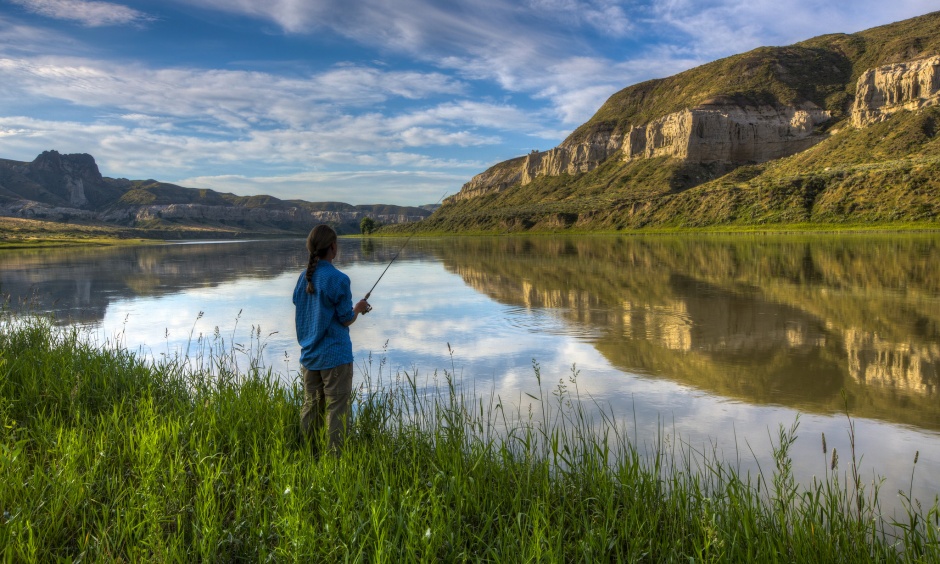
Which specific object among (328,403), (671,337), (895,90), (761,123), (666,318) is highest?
(895,90)

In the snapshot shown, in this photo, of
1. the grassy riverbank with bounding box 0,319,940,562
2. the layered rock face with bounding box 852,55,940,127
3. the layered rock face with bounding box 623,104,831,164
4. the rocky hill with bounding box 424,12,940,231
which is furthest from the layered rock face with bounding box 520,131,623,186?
the grassy riverbank with bounding box 0,319,940,562

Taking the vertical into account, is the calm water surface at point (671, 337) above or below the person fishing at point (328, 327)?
below

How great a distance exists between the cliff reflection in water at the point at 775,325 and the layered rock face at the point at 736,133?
139542 mm

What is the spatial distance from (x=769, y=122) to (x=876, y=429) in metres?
170

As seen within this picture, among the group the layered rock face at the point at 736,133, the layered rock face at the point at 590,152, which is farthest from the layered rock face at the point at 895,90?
the layered rock face at the point at 590,152

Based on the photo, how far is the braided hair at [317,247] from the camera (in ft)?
17.6

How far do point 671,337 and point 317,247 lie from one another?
9102mm

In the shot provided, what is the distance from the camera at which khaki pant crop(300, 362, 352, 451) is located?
540 centimetres

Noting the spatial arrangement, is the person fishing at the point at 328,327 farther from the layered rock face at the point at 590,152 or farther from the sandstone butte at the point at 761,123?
the layered rock face at the point at 590,152

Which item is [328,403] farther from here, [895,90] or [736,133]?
[736,133]

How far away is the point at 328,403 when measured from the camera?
542 cm

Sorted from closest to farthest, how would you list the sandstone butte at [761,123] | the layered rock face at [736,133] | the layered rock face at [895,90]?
the layered rock face at [895,90], the sandstone butte at [761,123], the layered rock face at [736,133]

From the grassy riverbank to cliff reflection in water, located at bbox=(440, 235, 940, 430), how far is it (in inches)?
120

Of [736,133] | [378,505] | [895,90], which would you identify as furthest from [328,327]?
[736,133]
